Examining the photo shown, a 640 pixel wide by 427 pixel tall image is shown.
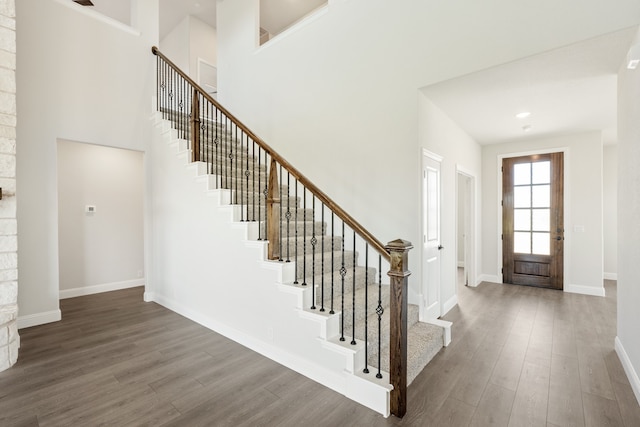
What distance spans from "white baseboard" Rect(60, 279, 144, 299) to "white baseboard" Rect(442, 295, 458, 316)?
5.31m

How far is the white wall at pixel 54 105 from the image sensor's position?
368cm

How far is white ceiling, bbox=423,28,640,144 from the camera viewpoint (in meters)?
2.71

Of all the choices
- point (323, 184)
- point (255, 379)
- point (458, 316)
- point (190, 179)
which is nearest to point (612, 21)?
point (323, 184)

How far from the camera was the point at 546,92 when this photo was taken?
11.4 ft

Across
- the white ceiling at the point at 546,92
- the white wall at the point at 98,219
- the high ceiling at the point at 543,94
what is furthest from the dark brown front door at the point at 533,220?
the white wall at the point at 98,219

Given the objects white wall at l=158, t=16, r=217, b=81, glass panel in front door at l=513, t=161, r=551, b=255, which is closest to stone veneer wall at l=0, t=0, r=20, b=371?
white wall at l=158, t=16, r=217, b=81

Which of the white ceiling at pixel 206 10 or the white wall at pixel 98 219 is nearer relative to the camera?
the white wall at pixel 98 219

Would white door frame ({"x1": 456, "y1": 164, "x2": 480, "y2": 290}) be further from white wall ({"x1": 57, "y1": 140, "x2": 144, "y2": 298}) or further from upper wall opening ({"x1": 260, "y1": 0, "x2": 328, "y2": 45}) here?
white wall ({"x1": 57, "y1": 140, "x2": 144, "y2": 298})

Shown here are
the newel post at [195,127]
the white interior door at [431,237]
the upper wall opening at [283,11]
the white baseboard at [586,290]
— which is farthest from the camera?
the upper wall opening at [283,11]

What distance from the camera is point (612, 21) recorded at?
7.79 feet

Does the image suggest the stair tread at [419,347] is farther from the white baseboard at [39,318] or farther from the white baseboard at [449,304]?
the white baseboard at [39,318]

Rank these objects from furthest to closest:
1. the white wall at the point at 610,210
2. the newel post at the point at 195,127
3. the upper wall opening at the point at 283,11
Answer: the upper wall opening at the point at 283,11 < the white wall at the point at 610,210 < the newel post at the point at 195,127

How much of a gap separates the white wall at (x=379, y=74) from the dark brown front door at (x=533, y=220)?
2.30 m

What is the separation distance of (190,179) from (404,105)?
2.76 metres
